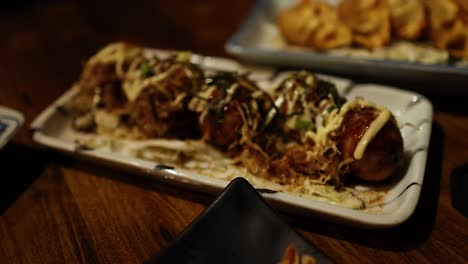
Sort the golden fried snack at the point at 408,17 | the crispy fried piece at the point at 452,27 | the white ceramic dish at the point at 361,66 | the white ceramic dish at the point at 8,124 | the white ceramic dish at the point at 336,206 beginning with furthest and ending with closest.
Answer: the golden fried snack at the point at 408,17
the crispy fried piece at the point at 452,27
the white ceramic dish at the point at 361,66
the white ceramic dish at the point at 8,124
the white ceramic dish at the point at 336,206

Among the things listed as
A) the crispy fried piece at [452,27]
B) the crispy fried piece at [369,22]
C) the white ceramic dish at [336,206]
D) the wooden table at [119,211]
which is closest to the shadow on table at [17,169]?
the wooden table at [119,211]

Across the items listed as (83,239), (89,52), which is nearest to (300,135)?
(83,239)

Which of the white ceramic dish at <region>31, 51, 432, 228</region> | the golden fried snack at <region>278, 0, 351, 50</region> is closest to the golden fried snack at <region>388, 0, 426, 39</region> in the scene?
the golden fried snack at <region>278, 0, 351, 50</region>

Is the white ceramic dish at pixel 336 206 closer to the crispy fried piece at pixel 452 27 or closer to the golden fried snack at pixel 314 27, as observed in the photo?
the golden fried snack at pixel 314 27

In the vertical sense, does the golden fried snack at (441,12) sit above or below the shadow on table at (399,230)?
above

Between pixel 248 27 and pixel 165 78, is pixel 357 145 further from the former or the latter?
pixel 248 27

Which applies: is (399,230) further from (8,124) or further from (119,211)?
(8,124)

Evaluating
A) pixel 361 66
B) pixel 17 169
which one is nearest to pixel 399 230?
pixel 361 66
